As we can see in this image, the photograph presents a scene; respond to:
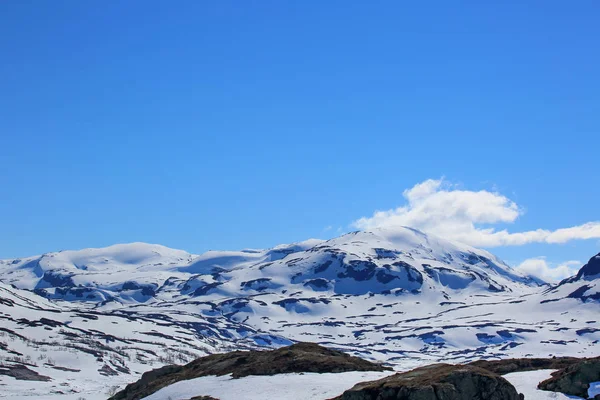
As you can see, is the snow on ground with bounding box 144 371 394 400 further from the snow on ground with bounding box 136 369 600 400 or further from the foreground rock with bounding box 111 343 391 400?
the foreground rock with bounding box 111 343 391 400

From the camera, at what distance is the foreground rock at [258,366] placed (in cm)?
8756

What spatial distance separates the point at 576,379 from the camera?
196 ft

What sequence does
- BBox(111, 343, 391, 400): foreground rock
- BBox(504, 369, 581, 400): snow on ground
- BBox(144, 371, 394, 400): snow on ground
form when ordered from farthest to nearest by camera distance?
BBox(111, 343, 391, 400): foreground rock < BBox(144, 371, 394, 400): snow on ground < BBox(504, 369, 581, 400): snow on ground

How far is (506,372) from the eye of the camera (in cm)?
7644

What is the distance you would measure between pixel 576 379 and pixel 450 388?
1136 centimetres

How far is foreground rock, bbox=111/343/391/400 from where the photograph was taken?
87562 mm

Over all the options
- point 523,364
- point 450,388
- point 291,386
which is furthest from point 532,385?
point 291,386

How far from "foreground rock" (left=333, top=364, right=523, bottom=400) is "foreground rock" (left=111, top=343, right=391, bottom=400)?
24560mm

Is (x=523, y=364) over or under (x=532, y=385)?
over

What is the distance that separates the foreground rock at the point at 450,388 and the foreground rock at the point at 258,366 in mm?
24560

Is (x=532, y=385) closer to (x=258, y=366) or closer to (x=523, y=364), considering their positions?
(x=523, y=364)

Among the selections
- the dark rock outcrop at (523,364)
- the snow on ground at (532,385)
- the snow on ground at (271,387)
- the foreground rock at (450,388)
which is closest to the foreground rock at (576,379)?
the snow on ground at (532,385)

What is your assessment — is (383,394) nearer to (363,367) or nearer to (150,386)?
(363,367)

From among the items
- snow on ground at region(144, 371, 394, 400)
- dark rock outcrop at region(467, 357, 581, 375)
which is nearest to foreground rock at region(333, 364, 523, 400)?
snow on ground at region(144, 371, 394, 400)
